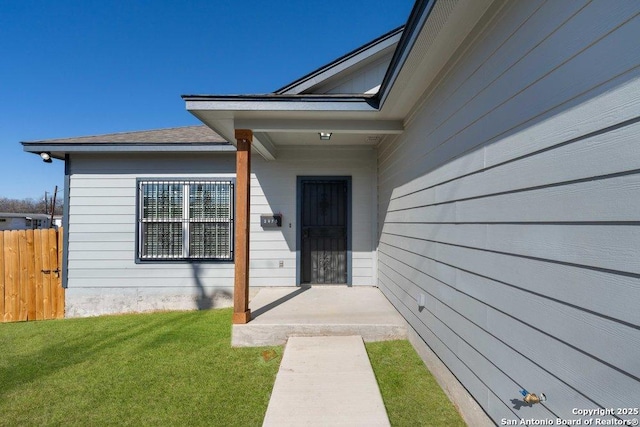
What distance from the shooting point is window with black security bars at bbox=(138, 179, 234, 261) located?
5.12 m

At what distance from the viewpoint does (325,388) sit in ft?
8.20

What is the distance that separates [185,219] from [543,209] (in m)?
5.03

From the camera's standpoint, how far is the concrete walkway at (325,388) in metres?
2.15

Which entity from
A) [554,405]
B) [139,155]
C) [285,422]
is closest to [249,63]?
[139,155]

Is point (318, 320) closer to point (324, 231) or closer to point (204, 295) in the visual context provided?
point (324, 231)

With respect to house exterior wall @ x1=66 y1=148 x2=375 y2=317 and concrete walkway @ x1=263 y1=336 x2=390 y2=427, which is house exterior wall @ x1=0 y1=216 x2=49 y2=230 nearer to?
house exterior wall @ x1=66 y1=148 x2=375 y2=317

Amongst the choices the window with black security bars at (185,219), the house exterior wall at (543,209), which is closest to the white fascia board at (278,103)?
the house exterior wall at (543,209)

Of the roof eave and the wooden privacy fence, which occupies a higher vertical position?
the roof eave

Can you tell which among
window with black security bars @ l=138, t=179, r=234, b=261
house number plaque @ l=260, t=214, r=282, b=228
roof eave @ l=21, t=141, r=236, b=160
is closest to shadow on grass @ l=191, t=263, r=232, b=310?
window with black security bars @ l=138, t=179, r=234, b=261

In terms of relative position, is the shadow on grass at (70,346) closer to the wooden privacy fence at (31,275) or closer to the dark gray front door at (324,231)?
the wooden privacy fence at (31,275)

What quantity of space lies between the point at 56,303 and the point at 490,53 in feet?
22.5

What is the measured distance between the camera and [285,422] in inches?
83.4

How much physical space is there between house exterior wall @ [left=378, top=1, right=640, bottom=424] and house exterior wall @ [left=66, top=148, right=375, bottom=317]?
8.91 feet

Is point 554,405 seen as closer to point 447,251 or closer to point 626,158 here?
point 626,158
